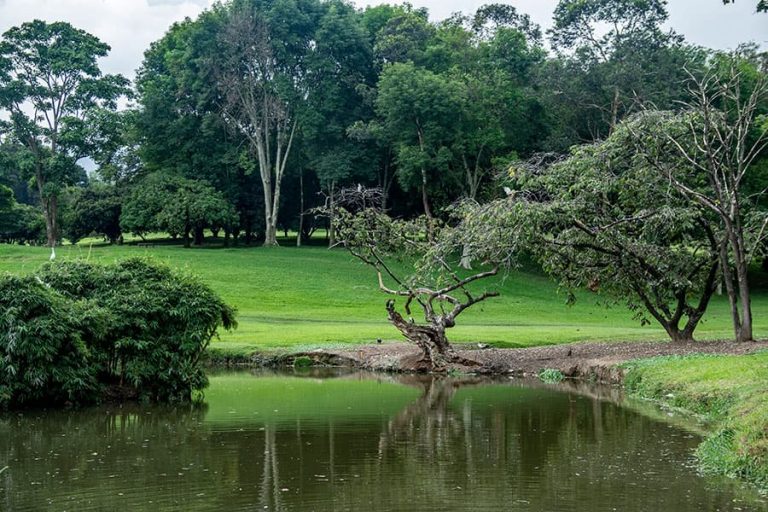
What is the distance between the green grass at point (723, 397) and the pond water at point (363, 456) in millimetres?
531

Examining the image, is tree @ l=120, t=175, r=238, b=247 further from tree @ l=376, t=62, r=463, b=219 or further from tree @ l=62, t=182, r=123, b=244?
tree @ l=376, t=62, r=463, b=219

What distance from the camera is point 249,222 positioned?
7962 centimetres

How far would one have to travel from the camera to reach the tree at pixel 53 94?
68.4 metres

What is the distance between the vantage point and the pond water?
12.5m

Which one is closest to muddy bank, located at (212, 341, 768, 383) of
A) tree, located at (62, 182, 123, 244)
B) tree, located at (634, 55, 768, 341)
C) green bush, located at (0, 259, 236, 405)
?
tree, located at (634, 55, 768, 341)

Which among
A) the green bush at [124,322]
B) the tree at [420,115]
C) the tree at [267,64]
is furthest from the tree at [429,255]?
the tree at [267,64]

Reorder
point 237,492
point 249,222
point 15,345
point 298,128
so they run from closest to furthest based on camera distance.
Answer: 1. point 237,492
2. point 15,345
3. point 298,128
4. point 249,222

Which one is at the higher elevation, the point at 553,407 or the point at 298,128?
the point at 298,128

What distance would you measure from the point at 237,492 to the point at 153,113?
65.4m

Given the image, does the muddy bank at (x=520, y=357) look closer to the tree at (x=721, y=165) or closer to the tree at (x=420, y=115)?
the tree at (x=721, y=165)

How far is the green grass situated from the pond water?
53 cm

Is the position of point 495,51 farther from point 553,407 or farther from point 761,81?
point 553,407

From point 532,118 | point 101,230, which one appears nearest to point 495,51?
point 532,118

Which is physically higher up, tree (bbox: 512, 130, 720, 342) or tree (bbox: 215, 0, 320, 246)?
tree (bbox: 215, 0, 320, 246)
